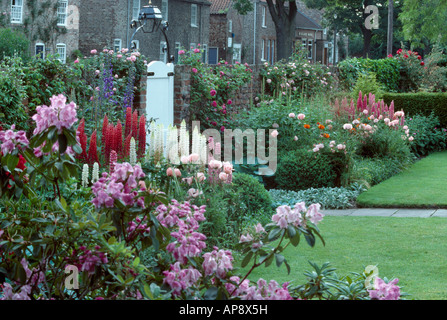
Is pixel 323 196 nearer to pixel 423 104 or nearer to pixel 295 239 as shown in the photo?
pixel 295 239

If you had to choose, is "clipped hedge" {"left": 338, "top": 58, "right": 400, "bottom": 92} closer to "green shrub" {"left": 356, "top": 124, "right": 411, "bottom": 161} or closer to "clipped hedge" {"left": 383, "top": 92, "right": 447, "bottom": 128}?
"clipped hedge" {"left": 383, "top": 92, "right": 447, "bottom": 128}

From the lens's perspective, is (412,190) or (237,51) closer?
(412,190)

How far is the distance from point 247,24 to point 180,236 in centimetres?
4824

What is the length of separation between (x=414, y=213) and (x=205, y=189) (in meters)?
3.55

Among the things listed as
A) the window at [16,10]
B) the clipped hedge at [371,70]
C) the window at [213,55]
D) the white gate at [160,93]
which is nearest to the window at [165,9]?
the window at [213,55]

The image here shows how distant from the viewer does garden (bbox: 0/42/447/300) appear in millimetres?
2566

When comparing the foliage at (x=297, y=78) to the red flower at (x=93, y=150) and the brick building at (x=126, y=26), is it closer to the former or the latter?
the red flower at (x=93, y=150)

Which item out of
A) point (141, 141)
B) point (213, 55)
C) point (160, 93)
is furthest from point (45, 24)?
point (141, 141)

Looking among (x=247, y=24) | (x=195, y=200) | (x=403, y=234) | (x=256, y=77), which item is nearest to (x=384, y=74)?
(x=256, y=77)

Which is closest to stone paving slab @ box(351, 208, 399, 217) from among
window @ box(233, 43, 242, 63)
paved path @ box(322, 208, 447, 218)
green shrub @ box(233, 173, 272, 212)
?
paved path @ box(322, 208, 447, 218)

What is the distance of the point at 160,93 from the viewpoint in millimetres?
10727

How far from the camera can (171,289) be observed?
2.45 m

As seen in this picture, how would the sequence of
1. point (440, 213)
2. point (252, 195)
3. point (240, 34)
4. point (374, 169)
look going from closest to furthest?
point (252, 195) < point (440, 213) < point (374, 169) < point (240, 34)

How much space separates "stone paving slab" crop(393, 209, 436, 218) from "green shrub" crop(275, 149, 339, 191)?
158 cm
